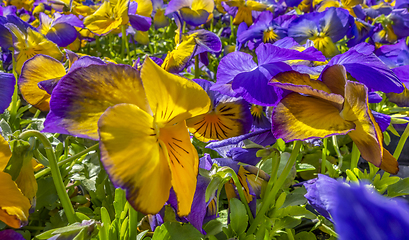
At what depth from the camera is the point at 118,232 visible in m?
0.53

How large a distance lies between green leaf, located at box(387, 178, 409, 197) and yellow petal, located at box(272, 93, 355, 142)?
382 millimetres

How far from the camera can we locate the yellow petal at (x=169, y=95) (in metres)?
0.36

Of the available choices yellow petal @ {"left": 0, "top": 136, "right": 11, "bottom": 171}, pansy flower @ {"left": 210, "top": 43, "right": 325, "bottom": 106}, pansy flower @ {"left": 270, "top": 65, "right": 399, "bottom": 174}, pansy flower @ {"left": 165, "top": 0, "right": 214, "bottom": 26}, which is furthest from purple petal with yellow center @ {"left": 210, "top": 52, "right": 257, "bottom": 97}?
pansy flower @ {"left": 165, "top": 0, "right": 214, "bottom": 26}

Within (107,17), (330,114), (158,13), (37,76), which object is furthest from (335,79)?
(158,13)

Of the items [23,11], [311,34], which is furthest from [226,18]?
[23,11]

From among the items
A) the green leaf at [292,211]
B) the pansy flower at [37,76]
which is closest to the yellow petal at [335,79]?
the green leaf at [292,211]

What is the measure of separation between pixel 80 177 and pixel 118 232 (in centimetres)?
43

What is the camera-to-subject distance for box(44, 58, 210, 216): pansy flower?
0.31 metres

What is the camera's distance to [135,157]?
12.8 inches

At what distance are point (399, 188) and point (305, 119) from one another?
1.41 feet

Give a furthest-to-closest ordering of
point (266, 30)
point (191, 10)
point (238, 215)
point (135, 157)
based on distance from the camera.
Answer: point (191, 10)
point (266, 30)
point (238, 215)
point (135, 157)

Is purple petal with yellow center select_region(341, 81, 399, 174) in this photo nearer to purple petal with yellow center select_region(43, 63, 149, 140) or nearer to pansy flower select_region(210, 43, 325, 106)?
pansy flower select_region(210, 43, 325, 106)

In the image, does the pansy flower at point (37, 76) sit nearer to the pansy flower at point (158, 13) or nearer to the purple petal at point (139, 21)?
the purple petal at point (139, 21)

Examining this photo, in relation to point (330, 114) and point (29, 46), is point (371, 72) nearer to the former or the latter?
point (330, 114)
